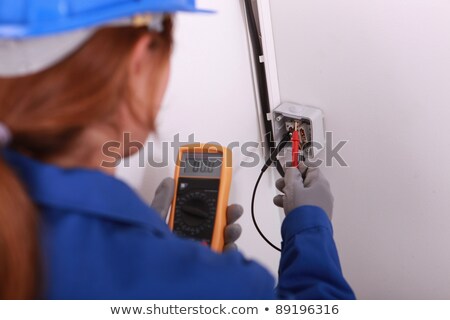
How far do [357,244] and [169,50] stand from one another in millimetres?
684

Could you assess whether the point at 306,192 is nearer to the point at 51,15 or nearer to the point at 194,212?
the point at 194,212

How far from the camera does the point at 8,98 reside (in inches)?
18.0

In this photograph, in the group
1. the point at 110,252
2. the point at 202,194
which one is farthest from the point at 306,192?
the point at 110,252

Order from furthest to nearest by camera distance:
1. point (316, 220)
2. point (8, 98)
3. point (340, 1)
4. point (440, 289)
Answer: point (440, 289) < point (340, 1) < point (316, 220) < point (8, 98)

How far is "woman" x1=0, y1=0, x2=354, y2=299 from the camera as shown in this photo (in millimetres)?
447

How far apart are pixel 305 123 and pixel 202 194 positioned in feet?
0.91

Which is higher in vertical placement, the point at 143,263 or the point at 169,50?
the point at 169,50

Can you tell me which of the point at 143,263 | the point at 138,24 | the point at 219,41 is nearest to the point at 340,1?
the point at 219,41

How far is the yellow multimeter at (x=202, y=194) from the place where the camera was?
781 mm

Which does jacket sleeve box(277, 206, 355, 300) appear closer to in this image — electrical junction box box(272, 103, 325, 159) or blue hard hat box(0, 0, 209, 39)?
electrical junction box box(272, 103, 325, 159)

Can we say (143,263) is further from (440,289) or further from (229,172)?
(440,289)

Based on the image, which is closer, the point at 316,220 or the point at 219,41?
the point at 316,220

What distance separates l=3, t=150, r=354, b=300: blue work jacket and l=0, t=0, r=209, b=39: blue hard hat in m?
0.11

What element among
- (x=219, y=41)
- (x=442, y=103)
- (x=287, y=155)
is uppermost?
(x=219, y=41)
